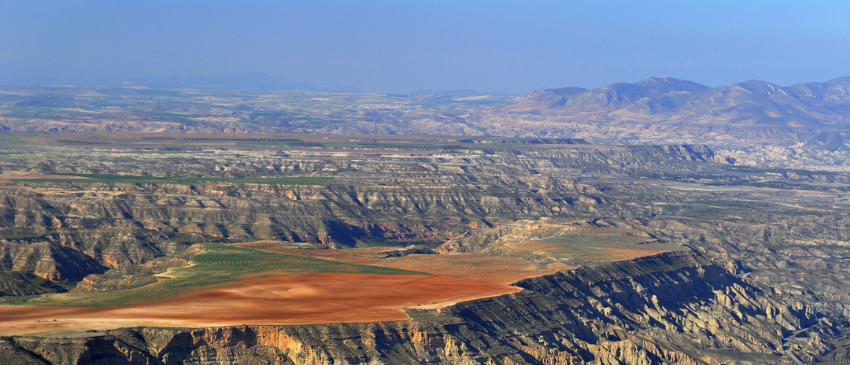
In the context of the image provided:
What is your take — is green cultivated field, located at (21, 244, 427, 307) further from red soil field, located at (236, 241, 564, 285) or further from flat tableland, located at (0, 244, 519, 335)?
red soil field, located at (236, 241, 564, 285)

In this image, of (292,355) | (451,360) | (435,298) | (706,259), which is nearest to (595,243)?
(706,259)

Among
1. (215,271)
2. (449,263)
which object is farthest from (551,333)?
(215,271)

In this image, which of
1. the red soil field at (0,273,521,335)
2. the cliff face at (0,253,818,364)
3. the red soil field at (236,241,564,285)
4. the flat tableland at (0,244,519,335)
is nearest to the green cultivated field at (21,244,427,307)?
the flat tableland at (0,244,519,335)

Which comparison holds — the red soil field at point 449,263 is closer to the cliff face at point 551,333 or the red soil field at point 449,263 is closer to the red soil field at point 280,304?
the cliff face at point 551,333

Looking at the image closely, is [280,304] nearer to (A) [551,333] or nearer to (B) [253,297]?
(B) [253,297]

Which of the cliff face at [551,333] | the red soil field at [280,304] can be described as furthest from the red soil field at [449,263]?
the red soil field at [280,304]

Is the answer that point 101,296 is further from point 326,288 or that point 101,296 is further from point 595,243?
point 595,243
